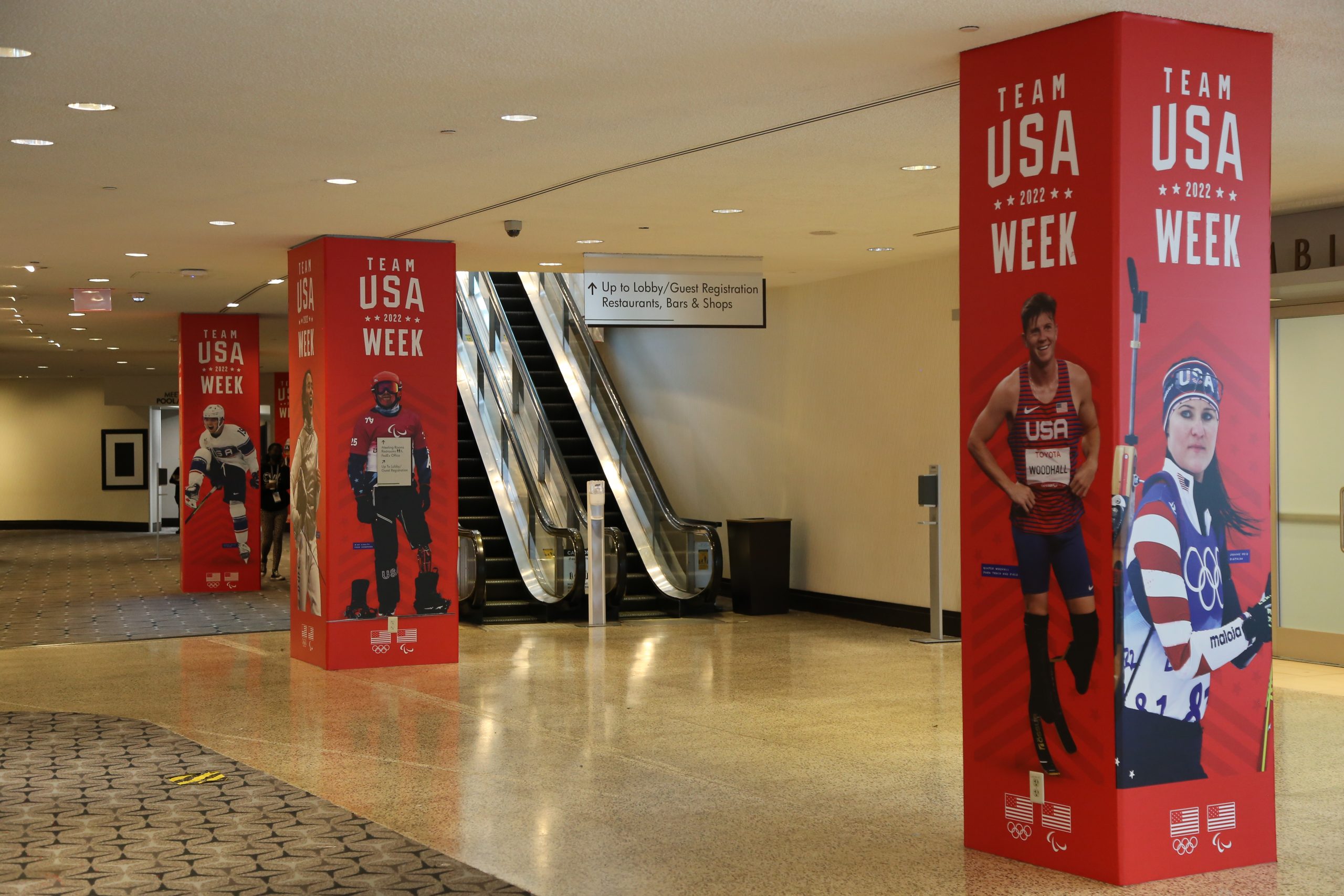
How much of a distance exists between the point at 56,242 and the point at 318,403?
89.1 inches

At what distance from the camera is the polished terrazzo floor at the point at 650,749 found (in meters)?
4.88

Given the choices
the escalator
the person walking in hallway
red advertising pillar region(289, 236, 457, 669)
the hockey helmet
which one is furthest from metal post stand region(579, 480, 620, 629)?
the hockey helmet

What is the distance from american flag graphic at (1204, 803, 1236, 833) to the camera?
15.3 feet

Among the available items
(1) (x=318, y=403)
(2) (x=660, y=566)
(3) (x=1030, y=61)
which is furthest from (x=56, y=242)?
(3) (x=1030, y=61)

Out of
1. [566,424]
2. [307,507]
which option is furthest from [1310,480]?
[566,424]

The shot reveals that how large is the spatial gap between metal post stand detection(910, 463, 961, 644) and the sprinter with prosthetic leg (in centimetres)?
584

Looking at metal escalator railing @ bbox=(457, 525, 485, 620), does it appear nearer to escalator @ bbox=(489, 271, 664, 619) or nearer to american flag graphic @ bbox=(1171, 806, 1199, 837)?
escalator @ bbox=(489, 271, 664, 619)

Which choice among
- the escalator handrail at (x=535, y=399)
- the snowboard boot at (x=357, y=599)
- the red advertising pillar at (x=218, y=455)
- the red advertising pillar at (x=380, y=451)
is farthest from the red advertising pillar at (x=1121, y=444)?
the red advertising pillar at (x=218, y=455)

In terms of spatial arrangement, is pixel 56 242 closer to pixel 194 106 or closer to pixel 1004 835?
pixel 194 106

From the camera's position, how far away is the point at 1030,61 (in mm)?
4746

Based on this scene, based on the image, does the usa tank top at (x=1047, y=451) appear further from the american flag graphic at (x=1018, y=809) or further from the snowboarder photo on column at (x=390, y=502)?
the snowboarder photo on column at (x=390, y=502)

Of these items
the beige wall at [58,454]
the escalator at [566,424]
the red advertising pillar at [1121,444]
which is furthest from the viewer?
the beige wall at [58,454]

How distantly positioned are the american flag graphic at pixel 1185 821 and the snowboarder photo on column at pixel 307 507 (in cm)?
648

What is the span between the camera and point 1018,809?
4816 mm
